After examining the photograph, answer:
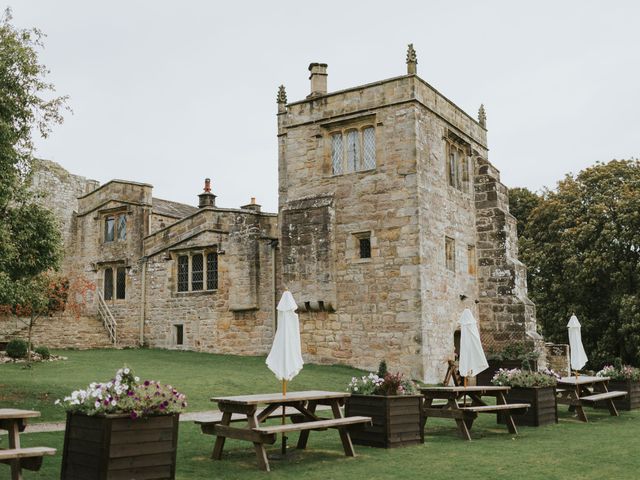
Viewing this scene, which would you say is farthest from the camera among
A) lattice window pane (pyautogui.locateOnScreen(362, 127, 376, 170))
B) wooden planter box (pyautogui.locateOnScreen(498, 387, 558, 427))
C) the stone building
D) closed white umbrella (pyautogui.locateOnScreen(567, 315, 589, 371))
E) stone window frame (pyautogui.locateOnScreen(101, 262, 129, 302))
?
stone window frame (pyautogui.locateOnScreen(101, 262, 129, 302))

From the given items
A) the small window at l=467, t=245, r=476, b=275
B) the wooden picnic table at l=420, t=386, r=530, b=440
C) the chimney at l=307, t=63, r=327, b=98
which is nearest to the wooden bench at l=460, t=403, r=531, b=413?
the wooden picnic table at l=420, t=386, r=530, b=440

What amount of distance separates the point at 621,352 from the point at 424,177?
55.5ft

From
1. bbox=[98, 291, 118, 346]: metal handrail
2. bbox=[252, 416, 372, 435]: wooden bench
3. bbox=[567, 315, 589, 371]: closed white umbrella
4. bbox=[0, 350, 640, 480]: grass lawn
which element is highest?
bbox=[98, 291, 118, 346]: metal handrail

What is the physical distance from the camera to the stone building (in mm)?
23297

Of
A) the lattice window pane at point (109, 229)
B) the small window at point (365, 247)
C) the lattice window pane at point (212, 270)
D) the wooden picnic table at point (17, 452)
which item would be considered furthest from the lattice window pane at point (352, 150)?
the wooden picnic table at point (17, 452)

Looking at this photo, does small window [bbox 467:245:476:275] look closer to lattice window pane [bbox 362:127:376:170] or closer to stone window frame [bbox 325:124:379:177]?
lattice window pane [bbox 362:127:376:170]

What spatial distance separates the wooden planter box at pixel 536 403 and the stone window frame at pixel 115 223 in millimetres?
22977

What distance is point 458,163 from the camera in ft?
88.2

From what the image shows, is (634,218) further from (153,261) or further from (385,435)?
(385,435)

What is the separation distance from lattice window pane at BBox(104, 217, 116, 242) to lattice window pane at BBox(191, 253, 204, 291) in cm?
602

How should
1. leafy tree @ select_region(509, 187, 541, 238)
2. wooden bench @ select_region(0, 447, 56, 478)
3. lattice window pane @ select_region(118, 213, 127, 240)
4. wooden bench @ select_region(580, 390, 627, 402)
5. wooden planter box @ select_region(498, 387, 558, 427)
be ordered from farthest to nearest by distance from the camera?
1. leafy tree @ select_region(509, 187, 541, 238)
2. lattice window pane @ select_region(118, 213, 127, 240)
3. wooden bench @ select_region(580, 390, 627, 402)
4. wooden planter box @ select_region(498, 387, 558, 427)
5. wooden bench @ select_region(0, 447, 56, 478)

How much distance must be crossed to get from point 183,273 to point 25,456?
23254 mm

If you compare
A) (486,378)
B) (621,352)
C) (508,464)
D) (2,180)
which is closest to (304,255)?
(486,378)

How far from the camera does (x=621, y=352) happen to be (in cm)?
3438
